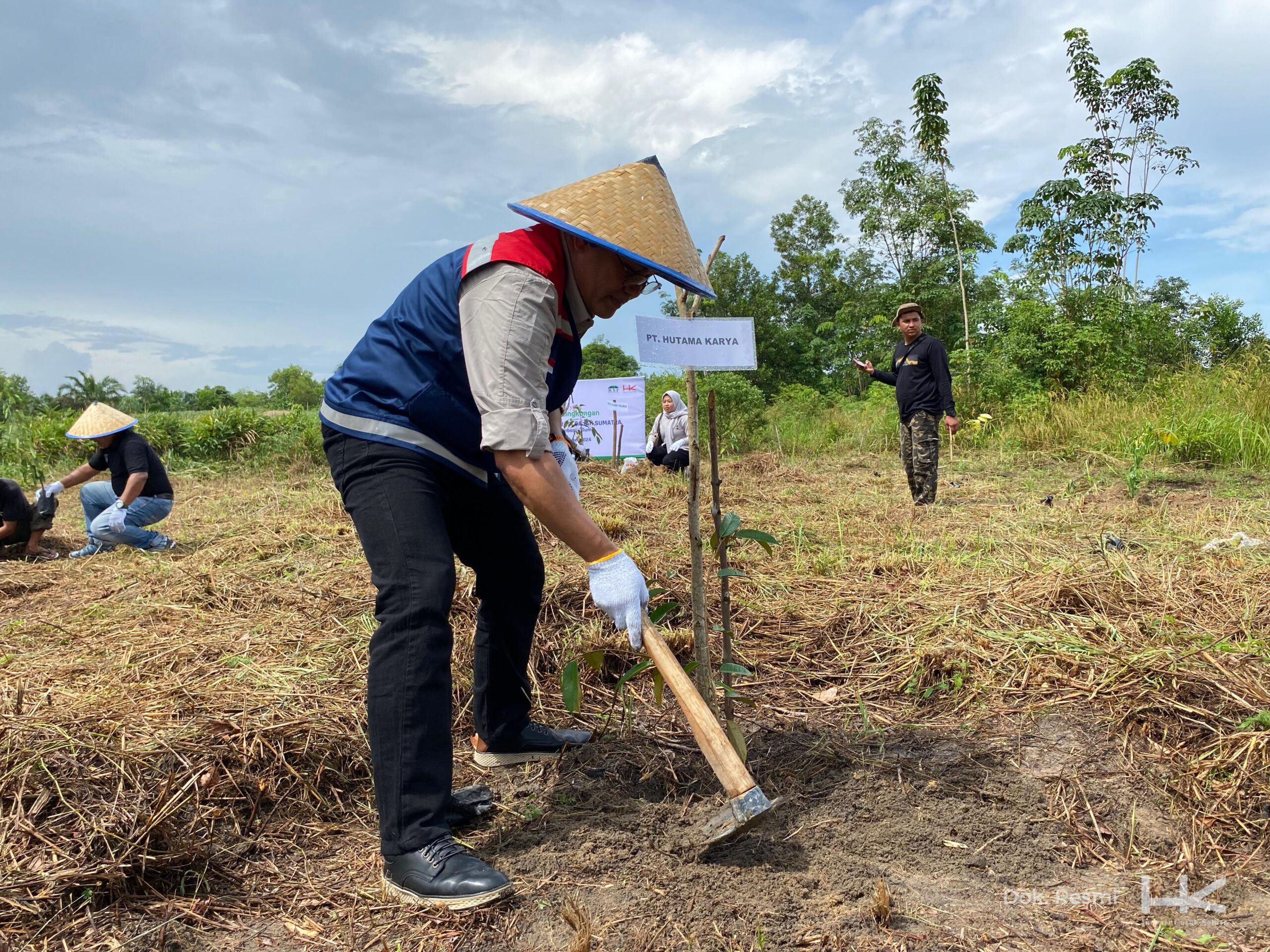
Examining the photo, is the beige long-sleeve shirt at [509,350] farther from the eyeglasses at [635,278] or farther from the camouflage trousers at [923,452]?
the camouflage trousers at [923,452]

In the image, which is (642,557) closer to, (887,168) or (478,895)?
(478,895)

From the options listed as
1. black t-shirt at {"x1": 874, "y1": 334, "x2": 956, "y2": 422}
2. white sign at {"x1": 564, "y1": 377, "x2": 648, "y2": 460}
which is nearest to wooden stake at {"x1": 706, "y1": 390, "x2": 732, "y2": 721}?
black t-shirt at {"x1": 874, "y1": 334, "x2": 956, "y2": 422}

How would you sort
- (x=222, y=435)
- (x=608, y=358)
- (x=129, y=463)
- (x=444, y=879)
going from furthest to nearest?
(x=608, y=358)
(x=222, y=435)
(x=129, y=463)
(x=444, y=879)

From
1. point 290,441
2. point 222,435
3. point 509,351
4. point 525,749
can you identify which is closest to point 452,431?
point 509,351

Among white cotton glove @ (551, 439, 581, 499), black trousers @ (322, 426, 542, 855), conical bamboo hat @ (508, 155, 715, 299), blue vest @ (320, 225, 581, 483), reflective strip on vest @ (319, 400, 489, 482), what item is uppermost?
conical bamboo hat @ (508, 155, 715, 299)

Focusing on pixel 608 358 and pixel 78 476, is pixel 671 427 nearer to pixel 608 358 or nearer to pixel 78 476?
Result: pixel 78 476

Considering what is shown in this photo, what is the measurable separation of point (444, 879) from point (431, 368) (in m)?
1.07

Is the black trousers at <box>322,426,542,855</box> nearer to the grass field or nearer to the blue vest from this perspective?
the blue vest

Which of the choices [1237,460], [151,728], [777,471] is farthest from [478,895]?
[1237,460]

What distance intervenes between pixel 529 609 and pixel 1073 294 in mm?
13231

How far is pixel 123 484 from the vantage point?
5.66 meters

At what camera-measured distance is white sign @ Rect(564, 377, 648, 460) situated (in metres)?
10.4

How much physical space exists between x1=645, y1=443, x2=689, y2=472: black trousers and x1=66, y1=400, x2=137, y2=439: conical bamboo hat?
5.24m

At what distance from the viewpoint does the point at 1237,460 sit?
280 inches
